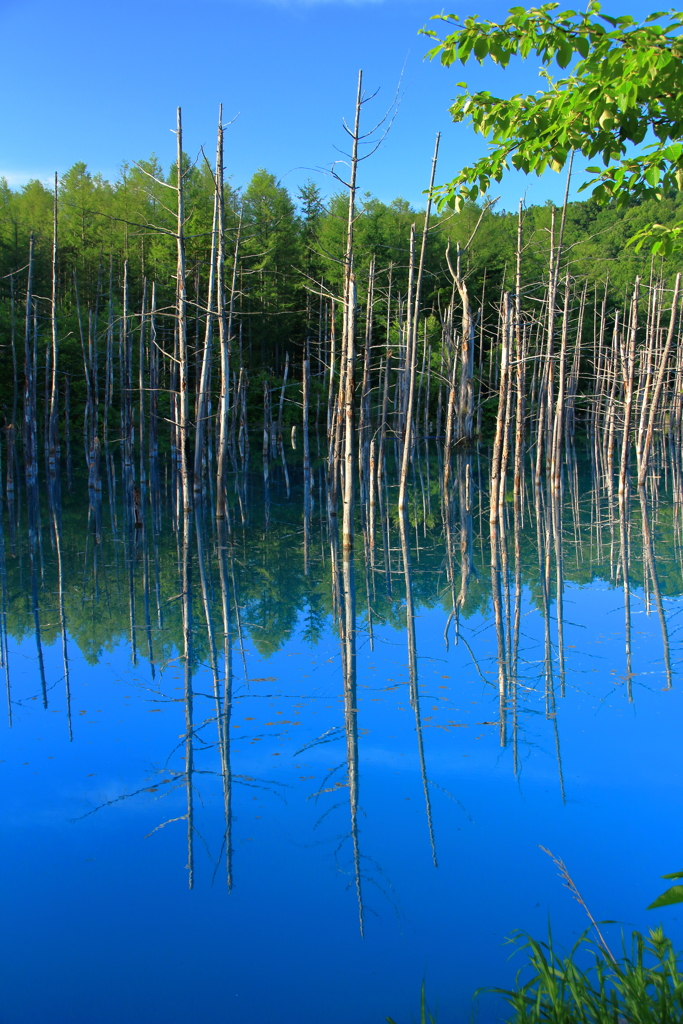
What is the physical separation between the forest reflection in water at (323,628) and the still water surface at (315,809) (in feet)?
0.09

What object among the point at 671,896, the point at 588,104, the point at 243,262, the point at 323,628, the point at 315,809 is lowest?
the point at 315,809

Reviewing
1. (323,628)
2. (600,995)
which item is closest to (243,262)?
(323,628)

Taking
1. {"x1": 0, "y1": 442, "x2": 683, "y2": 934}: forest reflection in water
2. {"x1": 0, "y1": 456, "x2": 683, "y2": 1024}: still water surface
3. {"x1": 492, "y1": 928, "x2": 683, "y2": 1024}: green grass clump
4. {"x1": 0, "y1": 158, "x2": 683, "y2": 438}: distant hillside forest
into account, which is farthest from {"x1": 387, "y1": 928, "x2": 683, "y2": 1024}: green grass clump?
{"x1": 0, "y1": 158, "x2": 683, "y2": 438}: distant hillside forest

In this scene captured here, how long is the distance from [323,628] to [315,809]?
2966 mm

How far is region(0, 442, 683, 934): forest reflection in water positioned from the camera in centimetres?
398

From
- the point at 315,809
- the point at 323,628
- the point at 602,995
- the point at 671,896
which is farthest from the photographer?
the point at 323,628

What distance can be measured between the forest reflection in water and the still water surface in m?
0.03

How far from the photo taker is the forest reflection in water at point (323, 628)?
398 cm

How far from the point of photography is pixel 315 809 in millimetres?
3551

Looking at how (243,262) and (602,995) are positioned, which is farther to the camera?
(243,262)

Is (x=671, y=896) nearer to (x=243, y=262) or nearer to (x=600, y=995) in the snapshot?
(x=600, y=995)

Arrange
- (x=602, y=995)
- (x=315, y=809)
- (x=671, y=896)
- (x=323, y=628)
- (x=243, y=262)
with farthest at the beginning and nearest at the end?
1. (x=243, y=262)
2. (x=323, y=628)
3. (x=315, y=809)
4. (x=602, y=995)
5. (x=671, y=896)

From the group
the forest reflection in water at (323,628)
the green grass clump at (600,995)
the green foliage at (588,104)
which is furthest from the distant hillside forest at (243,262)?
the green grass clump at (600,995)

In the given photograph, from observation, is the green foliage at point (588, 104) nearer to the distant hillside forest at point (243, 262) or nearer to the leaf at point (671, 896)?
the leaf at point (671, 896)
